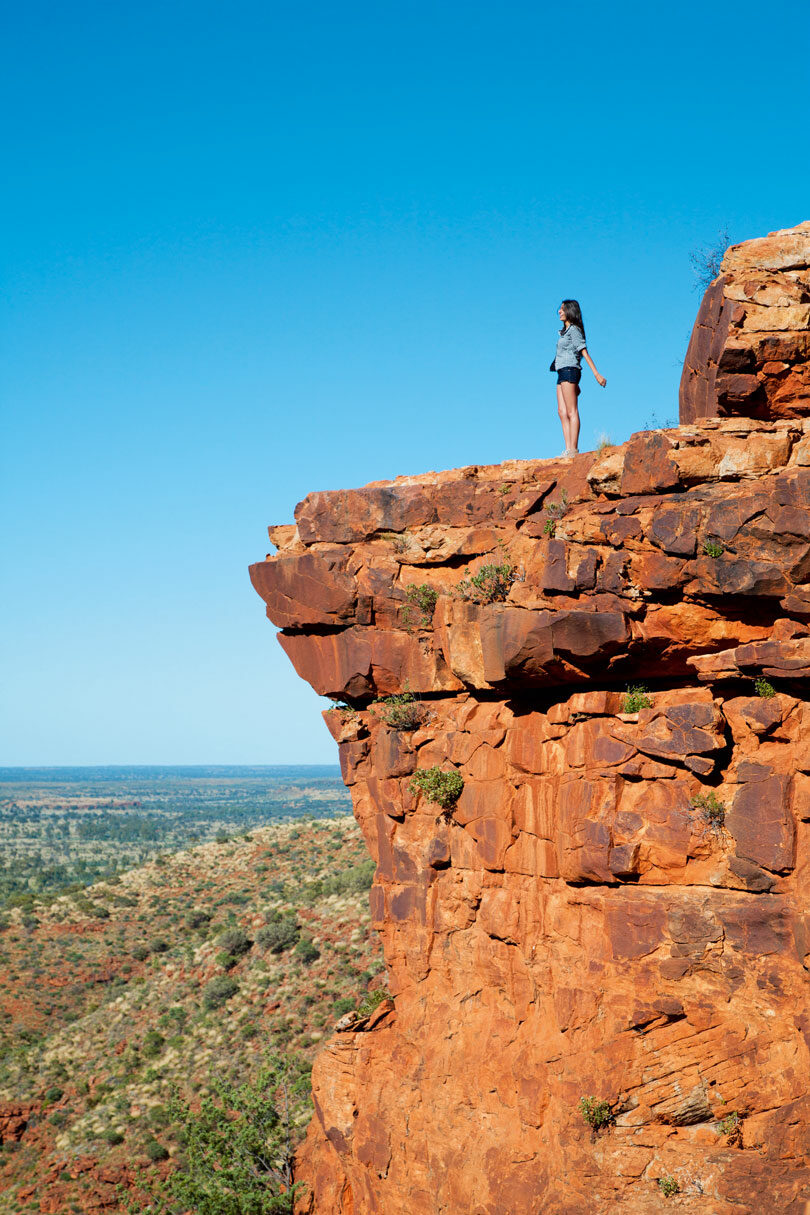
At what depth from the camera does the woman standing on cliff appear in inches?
771

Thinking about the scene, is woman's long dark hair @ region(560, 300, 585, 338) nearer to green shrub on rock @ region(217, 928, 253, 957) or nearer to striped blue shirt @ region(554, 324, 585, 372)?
striped blue shirt @ region(554, 324, 585, 372)

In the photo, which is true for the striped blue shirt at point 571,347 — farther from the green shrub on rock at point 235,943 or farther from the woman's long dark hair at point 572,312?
the green shrub on rock at point 235,943

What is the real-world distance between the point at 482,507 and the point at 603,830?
6.31m

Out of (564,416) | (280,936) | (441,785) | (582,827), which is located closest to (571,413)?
(564,416)

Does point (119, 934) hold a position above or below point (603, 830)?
below

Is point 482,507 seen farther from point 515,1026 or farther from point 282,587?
point 515,1026

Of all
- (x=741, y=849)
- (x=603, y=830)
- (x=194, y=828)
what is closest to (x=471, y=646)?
(x=603, y=830)

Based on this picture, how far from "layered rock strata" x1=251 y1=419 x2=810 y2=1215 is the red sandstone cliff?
0.04 m

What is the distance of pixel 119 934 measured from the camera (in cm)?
4925

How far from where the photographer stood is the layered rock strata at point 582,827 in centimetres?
1445

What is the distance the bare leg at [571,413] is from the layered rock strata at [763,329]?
3952 mm

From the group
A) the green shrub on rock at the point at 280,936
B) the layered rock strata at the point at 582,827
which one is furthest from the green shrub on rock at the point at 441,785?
the green shrub on rock at the point at 280,936

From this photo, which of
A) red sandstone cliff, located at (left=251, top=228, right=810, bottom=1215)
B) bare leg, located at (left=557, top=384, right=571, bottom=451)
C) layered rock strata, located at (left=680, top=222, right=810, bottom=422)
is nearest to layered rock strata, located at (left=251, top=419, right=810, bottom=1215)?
red sandstone cliff, located at (left=251, top=228, right=810, bottom=1215)

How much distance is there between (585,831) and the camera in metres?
16.0
